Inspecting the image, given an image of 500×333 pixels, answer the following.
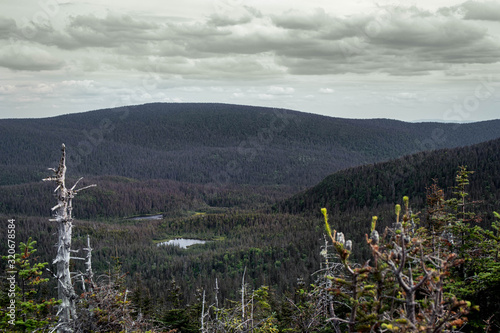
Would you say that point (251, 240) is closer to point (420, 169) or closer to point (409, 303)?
point (420, 169)

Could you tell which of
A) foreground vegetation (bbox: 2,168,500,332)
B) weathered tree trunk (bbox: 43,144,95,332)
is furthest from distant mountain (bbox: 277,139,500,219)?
weathered tree trunk (bbox: 43,144,95,332)

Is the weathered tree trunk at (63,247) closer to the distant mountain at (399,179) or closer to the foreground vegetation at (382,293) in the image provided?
the foreground vegetation at (382,293)

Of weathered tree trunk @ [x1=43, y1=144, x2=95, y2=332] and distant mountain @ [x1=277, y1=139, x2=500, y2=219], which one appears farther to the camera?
distant mountain @ [x1=277, y1=139, x2=500, y2=219]

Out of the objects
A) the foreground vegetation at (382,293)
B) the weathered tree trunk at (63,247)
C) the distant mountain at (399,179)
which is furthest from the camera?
the distant mountain at (399,179)

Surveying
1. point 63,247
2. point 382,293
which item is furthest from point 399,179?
point 382,293

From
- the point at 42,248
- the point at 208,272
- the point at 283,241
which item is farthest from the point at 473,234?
the point at 42,248

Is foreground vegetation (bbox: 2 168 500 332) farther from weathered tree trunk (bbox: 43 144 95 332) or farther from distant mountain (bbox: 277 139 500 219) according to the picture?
distant mountain (bbox: 277 139 500 219)

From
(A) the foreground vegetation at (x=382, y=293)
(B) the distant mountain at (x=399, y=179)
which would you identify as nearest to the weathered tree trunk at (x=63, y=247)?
(A) the foreground vegetation at (x=382, y=293)

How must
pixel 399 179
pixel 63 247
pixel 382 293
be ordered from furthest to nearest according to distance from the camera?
pixel 399 179 < pixel 63 247 < pixel 382 293

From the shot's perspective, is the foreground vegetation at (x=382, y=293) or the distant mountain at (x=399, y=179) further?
the distant mountain at (x=399, y=179)

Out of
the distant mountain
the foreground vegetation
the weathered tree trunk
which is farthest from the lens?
the distant mountain

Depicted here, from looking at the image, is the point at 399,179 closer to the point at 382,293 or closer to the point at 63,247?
the point at 63,247

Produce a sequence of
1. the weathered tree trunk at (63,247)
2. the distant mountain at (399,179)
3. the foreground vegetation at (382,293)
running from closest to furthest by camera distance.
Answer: the foreground vegetation at (382,293), the weathered tree trunk at (63,247), the distant mountain at (399,179)
